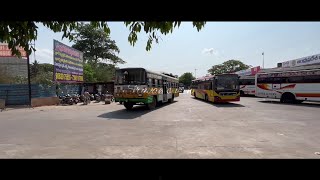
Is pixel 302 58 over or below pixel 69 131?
over

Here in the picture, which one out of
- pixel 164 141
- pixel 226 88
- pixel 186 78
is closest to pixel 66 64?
pixel 226 88

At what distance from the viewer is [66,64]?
28500mm

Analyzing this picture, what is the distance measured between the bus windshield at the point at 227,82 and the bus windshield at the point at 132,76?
8177 millimetres

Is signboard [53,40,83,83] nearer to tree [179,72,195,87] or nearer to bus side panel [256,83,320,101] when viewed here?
bus side panel [256,83,320,101]

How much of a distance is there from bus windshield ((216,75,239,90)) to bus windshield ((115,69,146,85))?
8.18 meters

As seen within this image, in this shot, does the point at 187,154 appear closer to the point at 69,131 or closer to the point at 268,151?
the point at 268,151

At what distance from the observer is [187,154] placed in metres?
7.00

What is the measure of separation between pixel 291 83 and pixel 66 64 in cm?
2141

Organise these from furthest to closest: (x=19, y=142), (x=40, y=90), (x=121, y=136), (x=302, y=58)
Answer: (x=302, y=58) < (x=40, y=90) < (x=121, y=136) < (x=19, y=142)
